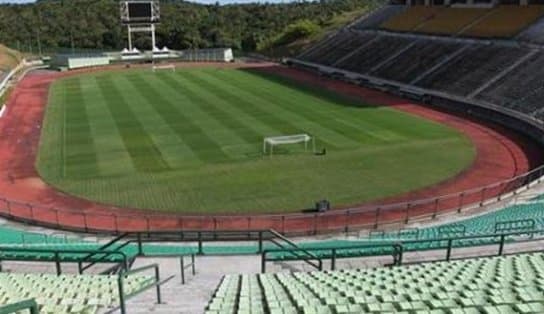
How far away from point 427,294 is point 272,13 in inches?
4565

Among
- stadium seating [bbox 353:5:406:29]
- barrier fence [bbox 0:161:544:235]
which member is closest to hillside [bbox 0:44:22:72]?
stadium seating [bbox 353:5:406:29]

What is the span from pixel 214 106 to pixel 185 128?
781 centimetres

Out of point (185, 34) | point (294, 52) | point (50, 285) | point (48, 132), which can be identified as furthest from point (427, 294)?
point (185, 34)

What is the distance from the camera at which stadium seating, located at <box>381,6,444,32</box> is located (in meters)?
65.9

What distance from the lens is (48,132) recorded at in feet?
124

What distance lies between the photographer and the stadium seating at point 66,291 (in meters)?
8.09

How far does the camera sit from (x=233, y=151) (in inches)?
1248

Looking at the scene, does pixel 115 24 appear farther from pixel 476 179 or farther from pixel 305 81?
pixel 476 179

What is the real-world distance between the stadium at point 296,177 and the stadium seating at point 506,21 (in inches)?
9.7

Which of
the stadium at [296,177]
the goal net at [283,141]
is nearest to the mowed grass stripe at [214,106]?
the stadium at [296,177]

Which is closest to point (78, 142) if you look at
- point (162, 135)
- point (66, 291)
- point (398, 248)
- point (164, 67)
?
point (162, 135)

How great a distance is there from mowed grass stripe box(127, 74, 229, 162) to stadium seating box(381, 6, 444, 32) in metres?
31.8

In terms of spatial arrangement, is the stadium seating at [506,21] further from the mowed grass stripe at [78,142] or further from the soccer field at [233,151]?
the mowed grass stripe at [78,142]

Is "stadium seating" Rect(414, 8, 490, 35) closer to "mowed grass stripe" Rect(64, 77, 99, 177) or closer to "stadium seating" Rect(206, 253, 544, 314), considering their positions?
"mowed grass stripe" Rect(64, 77, 99, 177)
